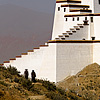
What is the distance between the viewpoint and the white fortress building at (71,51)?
1569 inches

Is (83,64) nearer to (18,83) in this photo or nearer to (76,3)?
(76,3)

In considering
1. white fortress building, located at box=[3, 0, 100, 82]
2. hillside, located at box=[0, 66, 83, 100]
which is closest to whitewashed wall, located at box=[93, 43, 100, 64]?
white fortress building, located at box=[3, 0, 100, 82]

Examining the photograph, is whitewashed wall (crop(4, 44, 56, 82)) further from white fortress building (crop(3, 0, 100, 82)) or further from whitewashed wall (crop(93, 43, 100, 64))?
whitewashed wall (crop(93, 43, 100, 64))

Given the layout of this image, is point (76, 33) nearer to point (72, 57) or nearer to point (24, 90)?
point (72, 57)

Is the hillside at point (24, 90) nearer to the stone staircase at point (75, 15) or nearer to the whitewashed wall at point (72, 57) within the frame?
the whitewashed wall at point (72, 57)

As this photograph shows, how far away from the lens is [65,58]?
3988 cm

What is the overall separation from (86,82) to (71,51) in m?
3.85

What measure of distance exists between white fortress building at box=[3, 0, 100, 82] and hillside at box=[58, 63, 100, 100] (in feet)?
2.36

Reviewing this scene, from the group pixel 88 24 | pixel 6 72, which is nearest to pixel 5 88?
pixel 6 72

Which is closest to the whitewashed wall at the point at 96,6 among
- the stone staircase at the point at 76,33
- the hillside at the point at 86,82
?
the stone staircase at the point at 76,33

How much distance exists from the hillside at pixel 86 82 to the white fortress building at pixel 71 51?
72 centimetres

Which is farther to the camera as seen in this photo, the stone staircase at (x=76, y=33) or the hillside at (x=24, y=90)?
the stone staircase at (x=76, y=33)

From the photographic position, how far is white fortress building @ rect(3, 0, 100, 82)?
3984cm

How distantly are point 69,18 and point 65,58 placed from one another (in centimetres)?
722
